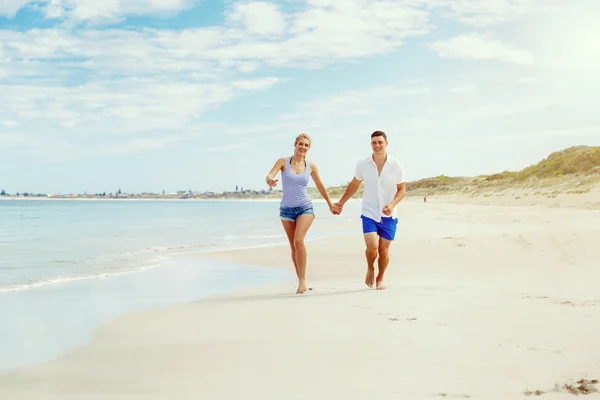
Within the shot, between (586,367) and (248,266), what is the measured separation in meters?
8.10

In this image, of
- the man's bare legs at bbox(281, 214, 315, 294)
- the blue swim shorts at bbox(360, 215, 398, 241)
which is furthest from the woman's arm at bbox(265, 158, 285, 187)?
the blue swim shorts at bbox(360, 215, 398, 241)

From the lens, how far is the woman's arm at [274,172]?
7.74 metres

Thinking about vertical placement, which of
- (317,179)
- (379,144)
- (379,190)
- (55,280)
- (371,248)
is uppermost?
(379,144)

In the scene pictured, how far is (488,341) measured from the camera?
490 cm

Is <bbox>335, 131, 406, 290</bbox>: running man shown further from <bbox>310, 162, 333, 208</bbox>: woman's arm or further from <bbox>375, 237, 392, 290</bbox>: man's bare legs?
<bbox>310, 162, 333, 208</bbox>: woman's arm

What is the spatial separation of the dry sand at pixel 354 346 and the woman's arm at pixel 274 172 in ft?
4.89

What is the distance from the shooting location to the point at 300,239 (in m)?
7.89

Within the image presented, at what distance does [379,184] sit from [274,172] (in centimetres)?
140

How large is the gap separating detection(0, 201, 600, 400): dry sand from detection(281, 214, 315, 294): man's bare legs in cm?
23

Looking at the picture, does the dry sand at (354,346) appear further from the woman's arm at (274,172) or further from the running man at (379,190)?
the woman's arm at (274,172)

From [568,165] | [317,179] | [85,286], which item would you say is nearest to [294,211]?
[317,179]

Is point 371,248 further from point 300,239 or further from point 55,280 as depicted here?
point 55,280

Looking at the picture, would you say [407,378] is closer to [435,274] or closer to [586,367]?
[586,367]

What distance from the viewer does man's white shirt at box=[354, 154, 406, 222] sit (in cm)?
790
